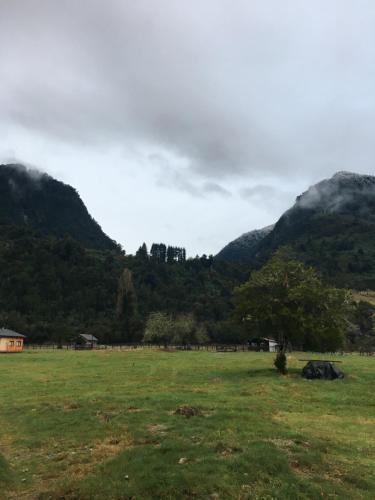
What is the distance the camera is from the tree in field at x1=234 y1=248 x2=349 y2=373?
45.8 m

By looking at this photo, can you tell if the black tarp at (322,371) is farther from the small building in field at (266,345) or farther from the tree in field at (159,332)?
the tree in field at (159,332)

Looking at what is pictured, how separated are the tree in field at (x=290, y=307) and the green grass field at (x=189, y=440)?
6.81 metres

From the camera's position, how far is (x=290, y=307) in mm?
46562

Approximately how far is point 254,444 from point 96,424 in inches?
398

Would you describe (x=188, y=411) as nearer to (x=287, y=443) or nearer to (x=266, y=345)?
(x=287, y=443)

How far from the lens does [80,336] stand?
135 meters

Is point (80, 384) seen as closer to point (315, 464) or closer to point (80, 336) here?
point (315, 464)

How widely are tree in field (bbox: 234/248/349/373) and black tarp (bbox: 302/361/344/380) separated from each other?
9.39 ft

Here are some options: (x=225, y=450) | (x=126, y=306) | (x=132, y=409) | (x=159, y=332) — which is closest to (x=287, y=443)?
(x=225, y=450)

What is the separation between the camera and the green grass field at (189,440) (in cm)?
1467

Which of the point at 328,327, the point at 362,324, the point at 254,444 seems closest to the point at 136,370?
the point at 328,327

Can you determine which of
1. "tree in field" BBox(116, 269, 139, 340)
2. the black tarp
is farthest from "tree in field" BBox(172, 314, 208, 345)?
the black tarp

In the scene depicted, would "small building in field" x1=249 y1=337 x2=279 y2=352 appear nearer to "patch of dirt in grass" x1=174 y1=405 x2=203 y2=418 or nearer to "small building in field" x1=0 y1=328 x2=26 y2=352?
"small building in field" x1=0 y1=328 x2=26 y2=352

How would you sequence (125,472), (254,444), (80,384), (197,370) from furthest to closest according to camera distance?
(197,370) → (80,384) → (254,444) → (125,472)
